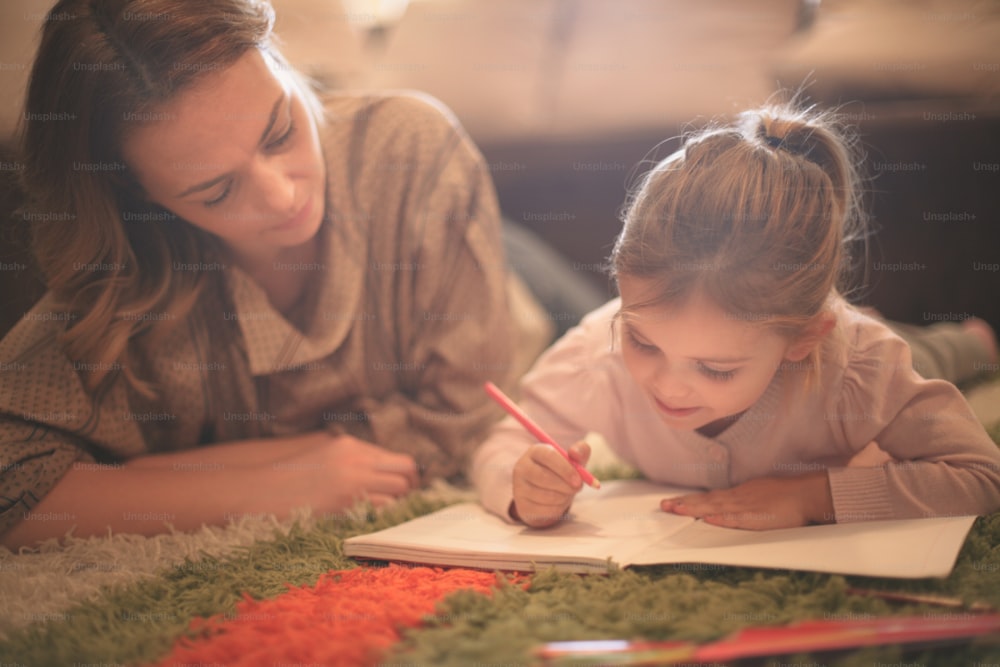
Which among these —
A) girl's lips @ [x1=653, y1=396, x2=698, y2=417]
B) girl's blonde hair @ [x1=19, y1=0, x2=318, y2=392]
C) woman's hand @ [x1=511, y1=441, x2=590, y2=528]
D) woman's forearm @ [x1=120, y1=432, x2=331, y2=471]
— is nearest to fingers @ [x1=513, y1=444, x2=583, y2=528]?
woman's hand @ [x1=511, y1=441, x2=590, y2=528]

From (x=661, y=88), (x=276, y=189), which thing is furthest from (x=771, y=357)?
(x=661, y=88)

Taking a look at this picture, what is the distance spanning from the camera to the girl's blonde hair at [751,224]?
0.67 metres

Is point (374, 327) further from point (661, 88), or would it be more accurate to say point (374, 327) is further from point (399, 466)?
point (661, 88)

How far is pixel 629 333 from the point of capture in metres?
0.73

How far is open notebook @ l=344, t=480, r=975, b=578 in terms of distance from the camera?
24.0 inches

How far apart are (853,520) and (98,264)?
82 cm

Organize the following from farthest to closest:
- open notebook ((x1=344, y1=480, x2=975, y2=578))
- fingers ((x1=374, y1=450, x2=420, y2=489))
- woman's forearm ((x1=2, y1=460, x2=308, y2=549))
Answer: fingers ((x1=374, y1=450, x2=420, y2=489))
woman's forearm ((x1=2, y1=460, x2=308, y2=549))
open notebook ((x1=344, y1=480, x2=975, y2=578))

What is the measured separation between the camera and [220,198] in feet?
2.80

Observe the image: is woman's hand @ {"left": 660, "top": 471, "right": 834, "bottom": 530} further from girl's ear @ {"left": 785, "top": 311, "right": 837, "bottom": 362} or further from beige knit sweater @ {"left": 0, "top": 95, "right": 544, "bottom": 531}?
beige knit sweater @ {"left": 0, "top": 95, "right": 544, "bottom": 531}

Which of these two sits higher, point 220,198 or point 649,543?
point 220,198

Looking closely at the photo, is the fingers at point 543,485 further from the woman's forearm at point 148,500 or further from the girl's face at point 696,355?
the woman's forearm at point 148,500

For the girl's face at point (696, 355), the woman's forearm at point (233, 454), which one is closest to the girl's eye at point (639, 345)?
the girl's face at point (696, 355)

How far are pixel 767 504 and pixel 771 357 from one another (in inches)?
5.5

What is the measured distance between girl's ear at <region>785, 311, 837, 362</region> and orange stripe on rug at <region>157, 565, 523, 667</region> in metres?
0.34
